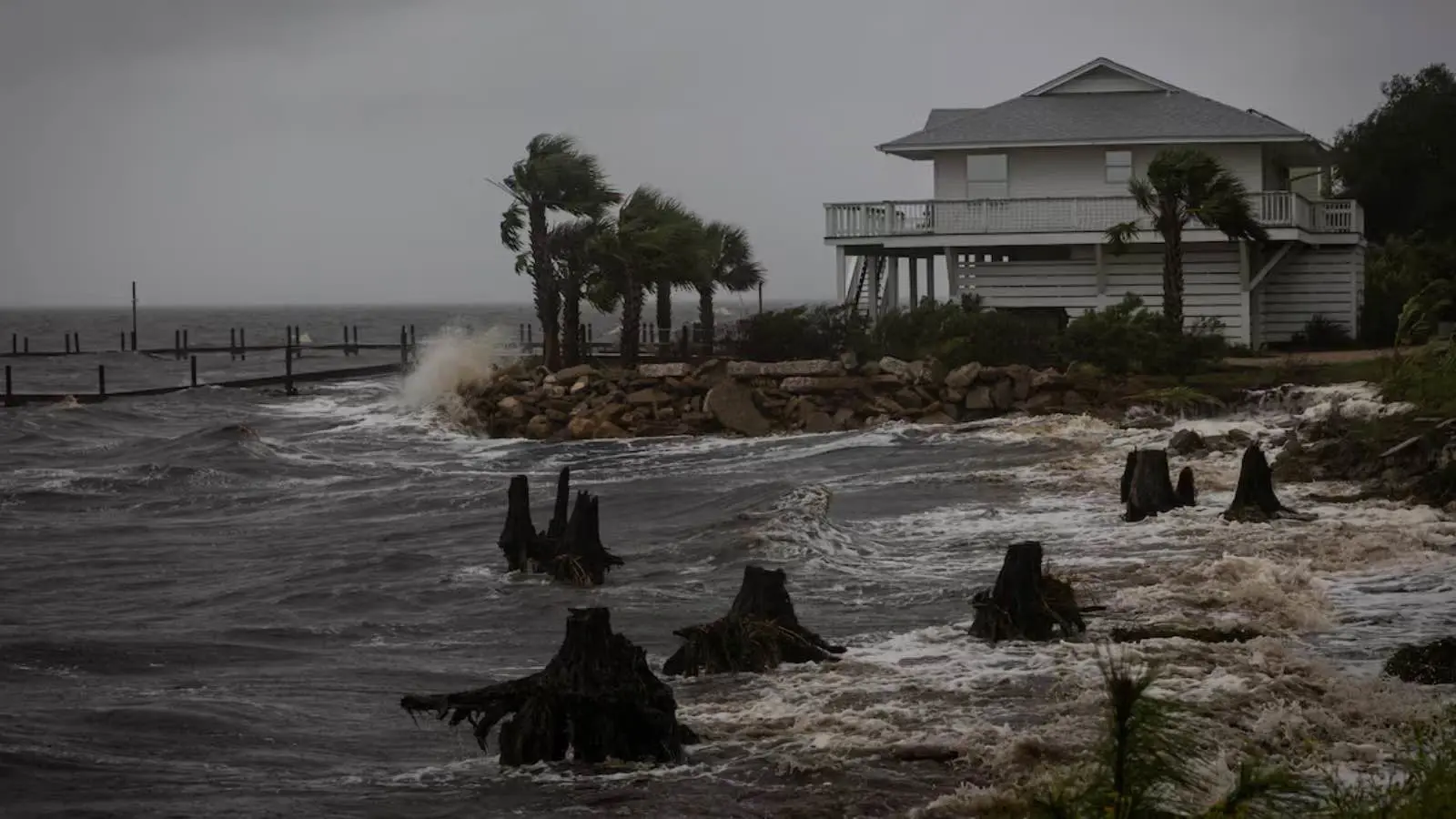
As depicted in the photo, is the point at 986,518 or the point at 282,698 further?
the point at 986,518

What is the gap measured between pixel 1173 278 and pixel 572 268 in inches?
619

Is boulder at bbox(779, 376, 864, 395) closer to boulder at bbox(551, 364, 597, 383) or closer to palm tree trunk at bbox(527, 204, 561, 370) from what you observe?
boulder at bbox(551, 364, 597, 383)

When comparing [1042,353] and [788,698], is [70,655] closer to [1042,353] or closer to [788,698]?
[788,698]

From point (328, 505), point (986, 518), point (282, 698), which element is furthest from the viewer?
point (328, 505)

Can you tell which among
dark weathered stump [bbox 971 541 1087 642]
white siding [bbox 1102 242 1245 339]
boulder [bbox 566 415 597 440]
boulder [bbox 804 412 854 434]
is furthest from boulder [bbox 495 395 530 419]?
dark weathered stump [bbox 971 541 1087 642]

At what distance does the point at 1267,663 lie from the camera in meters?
13.8

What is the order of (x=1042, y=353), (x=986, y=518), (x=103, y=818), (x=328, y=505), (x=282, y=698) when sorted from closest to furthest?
(x=103, y=818) < (x=282, y=698) < (x=986, y=518) < (x=328, y=505) < (x=1042, y=353)

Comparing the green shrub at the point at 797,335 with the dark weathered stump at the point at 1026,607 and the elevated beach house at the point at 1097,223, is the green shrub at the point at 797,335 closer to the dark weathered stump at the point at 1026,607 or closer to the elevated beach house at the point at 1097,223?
the elevated beach house at the point at 1097,223

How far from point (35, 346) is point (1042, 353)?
94.5 metres

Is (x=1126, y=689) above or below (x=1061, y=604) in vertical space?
above

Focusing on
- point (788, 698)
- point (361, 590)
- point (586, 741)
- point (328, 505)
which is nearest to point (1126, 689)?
point (586, 741)

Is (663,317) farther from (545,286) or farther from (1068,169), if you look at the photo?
(1068,169)

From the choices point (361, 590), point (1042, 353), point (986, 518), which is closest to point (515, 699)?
point (361, 590)

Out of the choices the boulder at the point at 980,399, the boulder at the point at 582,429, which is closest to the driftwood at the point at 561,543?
the boulder at the point at 980,399
